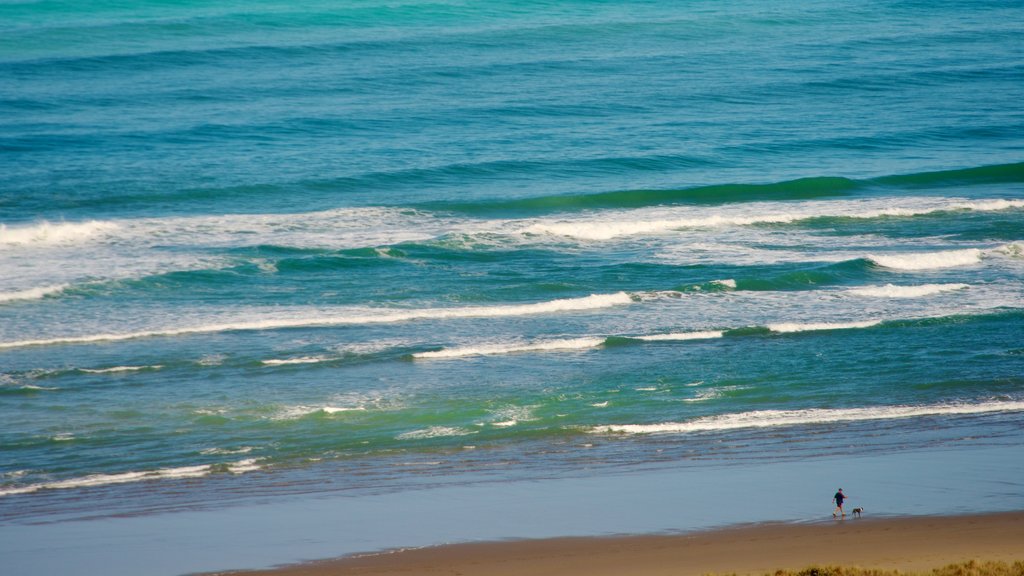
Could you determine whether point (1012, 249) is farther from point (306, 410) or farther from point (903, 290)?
point (306, 410)

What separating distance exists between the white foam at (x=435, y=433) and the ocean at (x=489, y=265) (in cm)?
8

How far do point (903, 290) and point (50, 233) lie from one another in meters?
19.4

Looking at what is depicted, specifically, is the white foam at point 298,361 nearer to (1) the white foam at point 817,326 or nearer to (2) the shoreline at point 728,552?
(2) the shoreline at point 728,552

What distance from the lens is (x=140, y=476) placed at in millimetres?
14703

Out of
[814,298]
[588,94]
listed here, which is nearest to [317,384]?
[814,298]

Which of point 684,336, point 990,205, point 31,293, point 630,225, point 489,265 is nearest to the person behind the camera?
point 684,336

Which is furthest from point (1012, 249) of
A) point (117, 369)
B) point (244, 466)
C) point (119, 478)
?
point (119, 478)

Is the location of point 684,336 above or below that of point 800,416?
above

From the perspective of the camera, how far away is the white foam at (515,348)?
19.9 m

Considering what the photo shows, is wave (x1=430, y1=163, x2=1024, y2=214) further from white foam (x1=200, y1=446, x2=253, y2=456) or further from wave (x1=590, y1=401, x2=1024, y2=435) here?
white foam (x1=200, y1=446, x2=253, y2=456)

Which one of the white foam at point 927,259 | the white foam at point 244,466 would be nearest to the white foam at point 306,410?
the white foam at point 244,466

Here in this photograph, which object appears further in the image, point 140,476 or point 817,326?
point 817,326

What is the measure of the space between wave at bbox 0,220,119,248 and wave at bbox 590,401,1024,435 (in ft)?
52.1

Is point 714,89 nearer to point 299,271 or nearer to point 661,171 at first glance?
point 661,171
